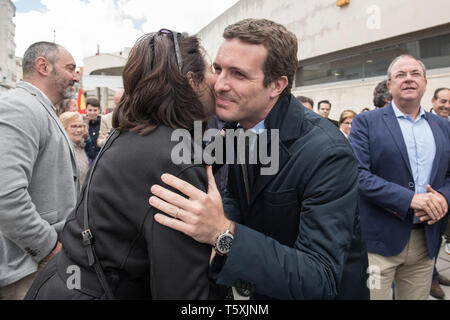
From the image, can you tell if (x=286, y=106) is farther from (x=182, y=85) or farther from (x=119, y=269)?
(x=119, y=269)

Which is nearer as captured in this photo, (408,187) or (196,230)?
(196,230)

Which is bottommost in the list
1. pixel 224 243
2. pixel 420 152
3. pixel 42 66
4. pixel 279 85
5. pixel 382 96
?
pixel 224 243

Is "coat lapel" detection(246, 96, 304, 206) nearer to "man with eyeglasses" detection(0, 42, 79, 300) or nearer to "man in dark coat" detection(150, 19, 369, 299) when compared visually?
"man in dark coat" detection(150, 19, 369, 299)

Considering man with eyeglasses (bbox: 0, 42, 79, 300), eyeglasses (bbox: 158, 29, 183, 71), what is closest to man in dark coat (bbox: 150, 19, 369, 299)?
eyeglasses (bbox: 158, 29, 183, 71)

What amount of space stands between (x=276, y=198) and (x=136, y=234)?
2.01 ft

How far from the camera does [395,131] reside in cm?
251

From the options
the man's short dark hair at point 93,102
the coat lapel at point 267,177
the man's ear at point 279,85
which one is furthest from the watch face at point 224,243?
the man's short dark hair at point 93,102

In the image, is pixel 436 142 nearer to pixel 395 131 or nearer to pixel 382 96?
pixel 395 131

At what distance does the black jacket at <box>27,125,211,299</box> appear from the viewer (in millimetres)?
1031

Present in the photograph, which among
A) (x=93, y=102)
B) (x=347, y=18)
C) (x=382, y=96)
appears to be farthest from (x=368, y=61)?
(x=93, y=102)

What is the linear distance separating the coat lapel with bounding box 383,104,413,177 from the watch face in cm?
196
